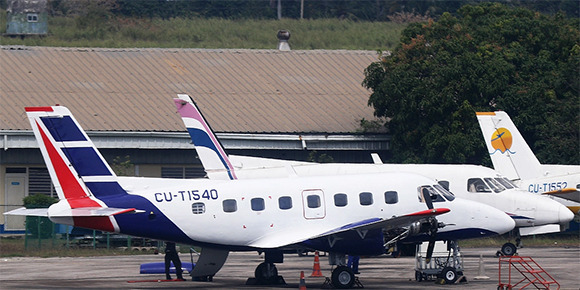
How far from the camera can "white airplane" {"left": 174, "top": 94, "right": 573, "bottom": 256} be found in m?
31.7

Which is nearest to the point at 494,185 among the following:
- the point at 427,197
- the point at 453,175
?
the point at 453,175

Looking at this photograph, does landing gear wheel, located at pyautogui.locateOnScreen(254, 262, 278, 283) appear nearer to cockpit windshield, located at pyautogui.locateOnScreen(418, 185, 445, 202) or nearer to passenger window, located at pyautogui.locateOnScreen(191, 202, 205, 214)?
passenger window, located at pyautogui.locateOnScreen(191, 202, 205, 214)

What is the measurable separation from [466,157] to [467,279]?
21050mm

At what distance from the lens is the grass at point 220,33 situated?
7475 cm

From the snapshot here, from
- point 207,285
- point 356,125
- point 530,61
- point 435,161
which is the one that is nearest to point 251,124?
point 356,125

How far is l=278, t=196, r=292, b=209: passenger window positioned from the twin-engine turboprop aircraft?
0.02 meters

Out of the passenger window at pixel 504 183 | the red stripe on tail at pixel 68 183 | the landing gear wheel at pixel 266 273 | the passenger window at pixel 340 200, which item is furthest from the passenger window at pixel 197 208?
the passenger window at pixel 504 183

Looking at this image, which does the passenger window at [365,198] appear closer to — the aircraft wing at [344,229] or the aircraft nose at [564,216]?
the aircraft wing at [344,229]

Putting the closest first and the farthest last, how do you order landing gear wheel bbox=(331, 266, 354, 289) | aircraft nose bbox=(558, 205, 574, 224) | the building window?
landing gear wheel bbox=(331, 266, 354, 289) < aircraft nose bbox=(558, 205, 574, 224) < the building window

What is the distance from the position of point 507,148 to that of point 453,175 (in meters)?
8.62

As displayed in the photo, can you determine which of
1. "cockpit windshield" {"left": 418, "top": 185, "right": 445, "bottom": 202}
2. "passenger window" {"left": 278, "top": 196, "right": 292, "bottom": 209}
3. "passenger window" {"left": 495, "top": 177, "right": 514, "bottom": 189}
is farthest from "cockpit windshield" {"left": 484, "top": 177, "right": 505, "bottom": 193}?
"passenger window" {"left": 278, "top": 196, "right": 292, "bottom": 209}

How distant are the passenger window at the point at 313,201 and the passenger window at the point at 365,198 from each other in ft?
3.43

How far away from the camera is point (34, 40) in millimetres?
69250

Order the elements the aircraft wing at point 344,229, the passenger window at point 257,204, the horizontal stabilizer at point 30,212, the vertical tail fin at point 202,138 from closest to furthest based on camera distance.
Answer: the aircraft wing at point 344,229 < the passenger window at point 257,204 < the horizontal stabilizer at point 30,212 < the vertical tail fin at point 202,138
